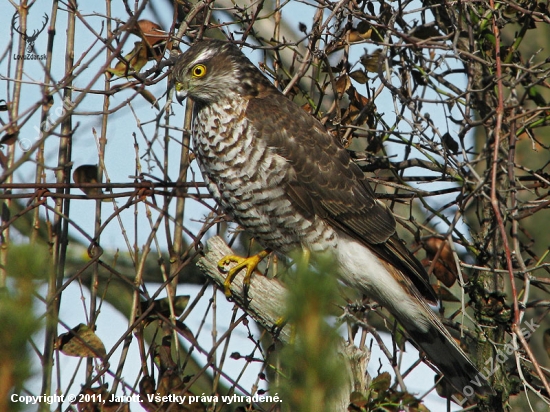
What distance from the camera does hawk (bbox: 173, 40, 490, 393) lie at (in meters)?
3.14

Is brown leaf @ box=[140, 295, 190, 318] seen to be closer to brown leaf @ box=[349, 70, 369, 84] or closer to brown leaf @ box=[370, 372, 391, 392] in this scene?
brown leaf @ box=[370, 372, 391, 392]

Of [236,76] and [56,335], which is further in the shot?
[236,76]

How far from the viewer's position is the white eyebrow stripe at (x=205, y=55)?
325cm

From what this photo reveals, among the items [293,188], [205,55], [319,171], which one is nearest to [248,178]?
[293,188]

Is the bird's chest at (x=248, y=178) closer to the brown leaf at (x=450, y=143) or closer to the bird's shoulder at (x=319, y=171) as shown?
the bird's shoulder at (x=319, y=171)

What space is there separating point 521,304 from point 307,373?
1995 millimetres

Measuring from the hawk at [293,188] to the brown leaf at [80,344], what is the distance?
0.66 m

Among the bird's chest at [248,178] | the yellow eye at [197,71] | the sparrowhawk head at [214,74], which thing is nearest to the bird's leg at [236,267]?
the bird's chest at [248,178]

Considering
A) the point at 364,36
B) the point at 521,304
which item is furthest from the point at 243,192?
the point at 521,304

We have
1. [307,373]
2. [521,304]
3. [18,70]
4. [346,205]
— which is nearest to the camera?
[307,373]

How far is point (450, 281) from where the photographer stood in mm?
3277

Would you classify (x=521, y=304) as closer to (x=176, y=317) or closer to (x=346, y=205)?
(x=346, y=205)

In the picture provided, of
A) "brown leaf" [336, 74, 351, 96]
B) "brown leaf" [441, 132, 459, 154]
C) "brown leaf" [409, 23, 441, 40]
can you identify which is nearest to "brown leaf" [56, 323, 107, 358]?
"brown leaf" [336, 74, 351, 96]

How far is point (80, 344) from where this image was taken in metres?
2.88
